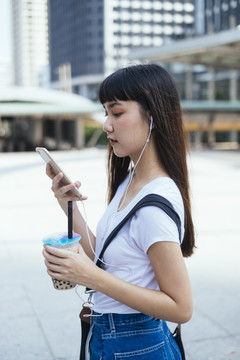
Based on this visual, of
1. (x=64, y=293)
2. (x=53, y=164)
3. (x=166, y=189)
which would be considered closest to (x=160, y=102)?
(x=166, y=189)

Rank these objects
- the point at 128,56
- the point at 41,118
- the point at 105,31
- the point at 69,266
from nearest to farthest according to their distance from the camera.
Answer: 1. the point at 69,266
2. the point at 128,56
3. the point at 41,118
4. the point at 105,31

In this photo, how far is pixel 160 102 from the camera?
147cm

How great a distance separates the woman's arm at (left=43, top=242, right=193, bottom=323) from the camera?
128 centimetres

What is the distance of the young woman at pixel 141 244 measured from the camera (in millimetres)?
1307

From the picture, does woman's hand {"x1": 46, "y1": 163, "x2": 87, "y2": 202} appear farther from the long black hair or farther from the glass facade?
the glass facade

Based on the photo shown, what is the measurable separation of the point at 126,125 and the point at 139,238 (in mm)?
Answer: 369

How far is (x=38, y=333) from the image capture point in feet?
11.2

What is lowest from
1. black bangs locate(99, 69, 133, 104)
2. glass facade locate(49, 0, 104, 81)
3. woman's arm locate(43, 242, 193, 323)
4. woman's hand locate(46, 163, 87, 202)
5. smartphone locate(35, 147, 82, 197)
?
woman's arm locate(43, 242, 193, 323)

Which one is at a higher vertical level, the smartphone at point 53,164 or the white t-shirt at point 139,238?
the smartphone at point 53,164

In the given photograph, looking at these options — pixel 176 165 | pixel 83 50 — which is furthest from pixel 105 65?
pixel 176 165

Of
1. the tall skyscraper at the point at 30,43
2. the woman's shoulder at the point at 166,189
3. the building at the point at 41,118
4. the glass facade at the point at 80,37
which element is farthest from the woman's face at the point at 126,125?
the tall skyscraper at the point at 30,43

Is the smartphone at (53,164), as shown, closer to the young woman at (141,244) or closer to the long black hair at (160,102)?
the young woman at (141,244)

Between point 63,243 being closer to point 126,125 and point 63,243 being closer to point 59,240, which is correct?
point 59,240

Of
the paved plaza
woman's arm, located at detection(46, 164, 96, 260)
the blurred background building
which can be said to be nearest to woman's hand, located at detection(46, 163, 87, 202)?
woman's arm, located at detection(46, 164, 96, 260)
